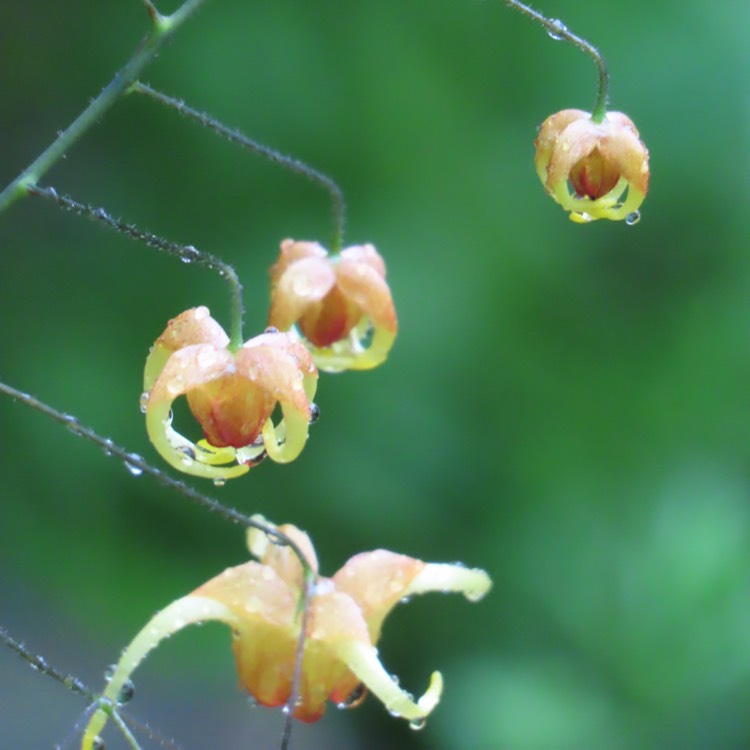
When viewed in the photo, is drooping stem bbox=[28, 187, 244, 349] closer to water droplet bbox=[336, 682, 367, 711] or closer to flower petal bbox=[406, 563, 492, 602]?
flower petal bbox=[406, 563, 492, 602]

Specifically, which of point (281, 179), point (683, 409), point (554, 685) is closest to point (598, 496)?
point (683, 409)

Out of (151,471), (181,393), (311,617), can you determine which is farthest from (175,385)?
(311,617)

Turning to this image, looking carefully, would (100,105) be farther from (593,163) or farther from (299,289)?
(593,163)

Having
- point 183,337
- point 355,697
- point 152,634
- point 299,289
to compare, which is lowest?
point 152,634

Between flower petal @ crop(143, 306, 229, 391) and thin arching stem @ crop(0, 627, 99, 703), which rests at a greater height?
flower petal @ crop(143, 306, 229, 391)

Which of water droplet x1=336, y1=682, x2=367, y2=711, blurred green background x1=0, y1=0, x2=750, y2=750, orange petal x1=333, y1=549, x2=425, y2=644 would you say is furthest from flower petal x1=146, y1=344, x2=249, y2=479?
blurred green background x1=0, y1=0, x2=750, y2=750

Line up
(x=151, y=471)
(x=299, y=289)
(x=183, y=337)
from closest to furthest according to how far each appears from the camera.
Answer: (x=151, y=471), (x=183, y=337), (x=299, y=289)

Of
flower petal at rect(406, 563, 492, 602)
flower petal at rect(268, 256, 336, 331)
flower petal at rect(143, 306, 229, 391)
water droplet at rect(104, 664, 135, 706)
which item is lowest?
water droplet at rect(104, 664, 135, 706)
